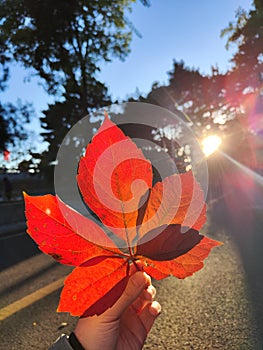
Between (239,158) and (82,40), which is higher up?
(82,40)

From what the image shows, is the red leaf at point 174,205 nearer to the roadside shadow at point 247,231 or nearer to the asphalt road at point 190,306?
the asphalt road at point 190,306

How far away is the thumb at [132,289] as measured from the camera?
575 millimetres

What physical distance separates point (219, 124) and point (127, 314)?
27267mm

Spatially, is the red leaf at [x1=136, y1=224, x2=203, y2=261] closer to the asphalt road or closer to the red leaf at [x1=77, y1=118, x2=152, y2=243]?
the red leaf at [x1=77, y1=118, x2=152, y2=243]

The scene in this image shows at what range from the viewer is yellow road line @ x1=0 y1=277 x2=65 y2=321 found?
9.23 feet

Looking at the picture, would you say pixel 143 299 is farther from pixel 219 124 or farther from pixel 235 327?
pixel 219 124

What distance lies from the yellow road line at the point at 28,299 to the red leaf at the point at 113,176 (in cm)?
291

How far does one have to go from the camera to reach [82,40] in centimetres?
1016

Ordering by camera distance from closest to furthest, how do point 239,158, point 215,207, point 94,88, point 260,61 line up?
point 215,207 < point 260,61 < point 94,88 < point 239,158

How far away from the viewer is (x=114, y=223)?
0.46 m

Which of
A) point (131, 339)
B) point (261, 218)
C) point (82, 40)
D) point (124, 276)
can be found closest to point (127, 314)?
point (131, 339)

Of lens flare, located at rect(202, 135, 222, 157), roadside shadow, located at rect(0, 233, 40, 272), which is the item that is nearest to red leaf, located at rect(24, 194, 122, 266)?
lens flare, located at rect(202, 135, 222, 157)

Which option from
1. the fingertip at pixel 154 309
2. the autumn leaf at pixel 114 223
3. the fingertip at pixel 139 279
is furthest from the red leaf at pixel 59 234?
the fingertip at pixel 154 309

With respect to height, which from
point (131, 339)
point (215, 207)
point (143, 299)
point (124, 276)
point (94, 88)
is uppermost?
point (94, 88)
